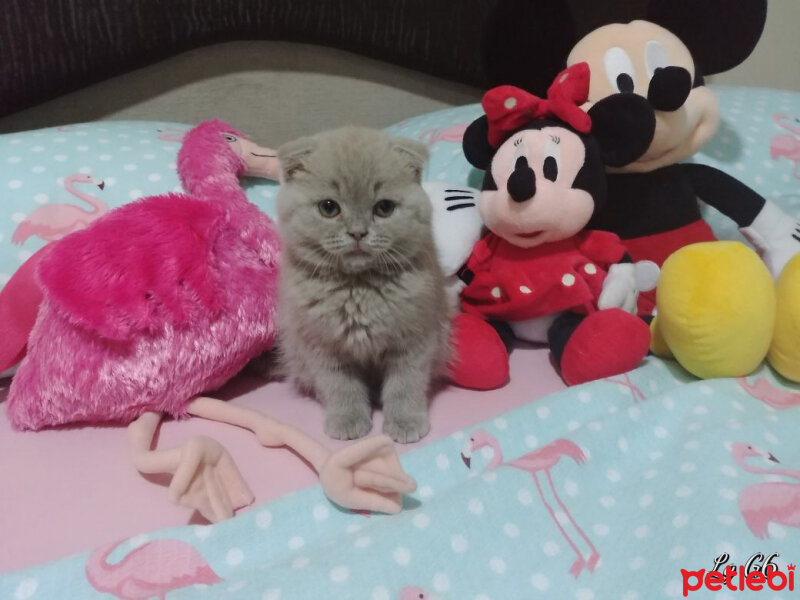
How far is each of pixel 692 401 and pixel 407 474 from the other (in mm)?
469

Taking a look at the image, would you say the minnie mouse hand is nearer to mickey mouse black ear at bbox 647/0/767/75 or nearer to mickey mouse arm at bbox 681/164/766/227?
mickey mouse arm at bbox 681/164/766/227

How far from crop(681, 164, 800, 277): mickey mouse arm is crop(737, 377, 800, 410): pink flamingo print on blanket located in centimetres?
24

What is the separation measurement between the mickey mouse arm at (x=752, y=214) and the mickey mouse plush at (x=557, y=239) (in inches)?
9.7

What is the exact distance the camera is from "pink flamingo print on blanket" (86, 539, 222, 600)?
66cm

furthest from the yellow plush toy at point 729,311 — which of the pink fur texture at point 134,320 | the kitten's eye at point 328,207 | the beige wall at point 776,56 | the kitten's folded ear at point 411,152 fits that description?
the beige wall at point 776,56

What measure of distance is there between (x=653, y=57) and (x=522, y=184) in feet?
1.26

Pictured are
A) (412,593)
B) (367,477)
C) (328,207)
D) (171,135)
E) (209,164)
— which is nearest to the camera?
(412,593)

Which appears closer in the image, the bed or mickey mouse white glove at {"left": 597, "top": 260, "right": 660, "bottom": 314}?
the bed

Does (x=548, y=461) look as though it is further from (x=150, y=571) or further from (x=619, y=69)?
(x=619, y=69)

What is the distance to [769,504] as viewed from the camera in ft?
2.39

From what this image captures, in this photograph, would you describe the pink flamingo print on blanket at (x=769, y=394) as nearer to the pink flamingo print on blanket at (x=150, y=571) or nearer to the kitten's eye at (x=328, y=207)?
the kitten's eye at (x=328, y=207)

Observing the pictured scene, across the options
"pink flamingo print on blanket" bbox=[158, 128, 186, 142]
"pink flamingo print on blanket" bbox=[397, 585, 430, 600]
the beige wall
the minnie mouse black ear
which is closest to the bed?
"pink flamingo print on blanket" bbox=[397, 585, 430, 600]

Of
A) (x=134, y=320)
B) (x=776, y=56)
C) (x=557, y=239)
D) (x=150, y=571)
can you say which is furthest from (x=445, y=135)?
(x=776, y=56)

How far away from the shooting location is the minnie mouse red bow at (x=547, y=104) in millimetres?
1047
